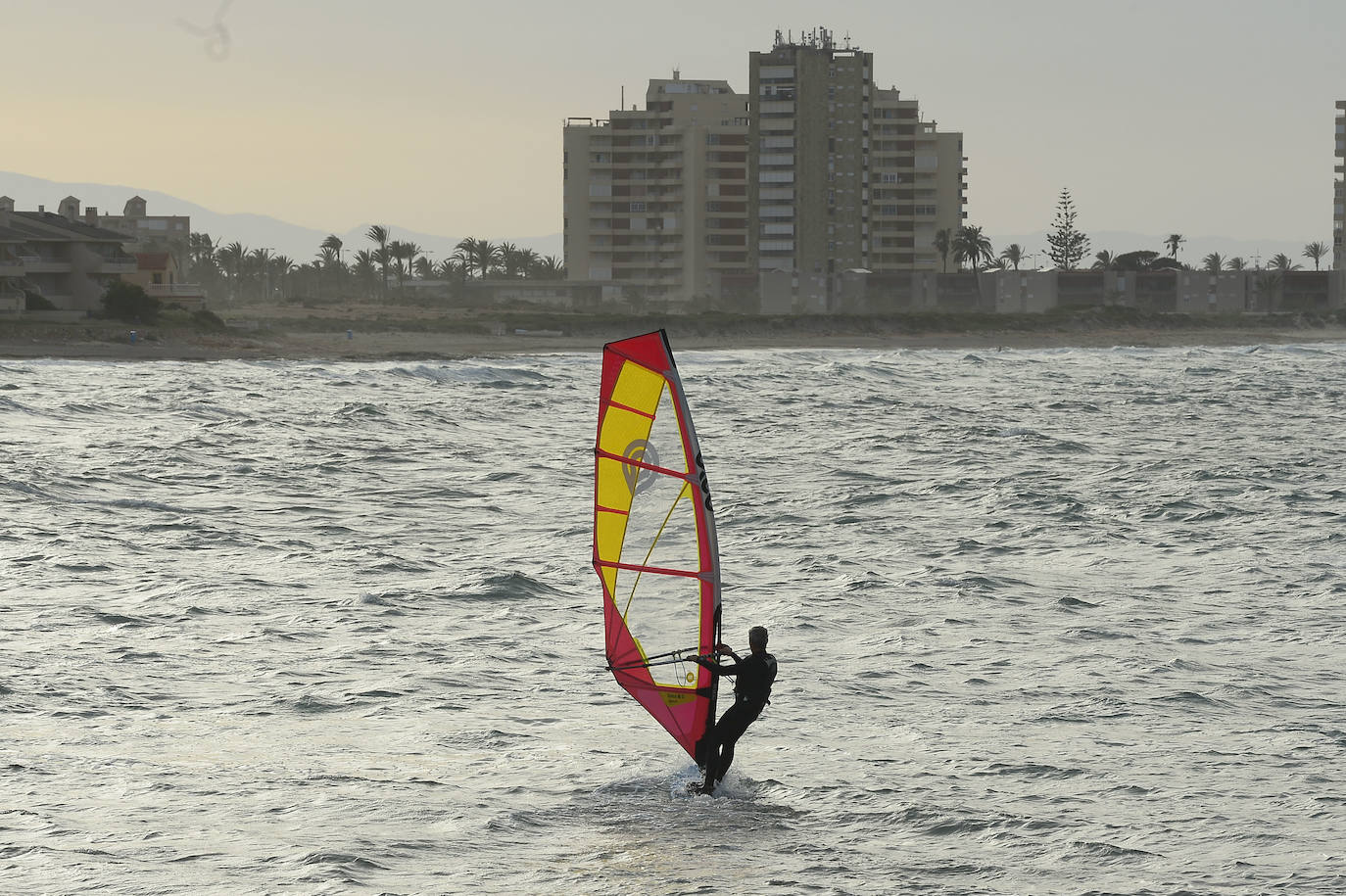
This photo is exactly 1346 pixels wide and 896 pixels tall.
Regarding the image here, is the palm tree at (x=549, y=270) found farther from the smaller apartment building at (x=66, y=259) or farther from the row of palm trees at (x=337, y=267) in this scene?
the smaller apartment building at (x=66, y=259)

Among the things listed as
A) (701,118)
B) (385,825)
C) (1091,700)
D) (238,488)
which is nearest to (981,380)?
(238,488)

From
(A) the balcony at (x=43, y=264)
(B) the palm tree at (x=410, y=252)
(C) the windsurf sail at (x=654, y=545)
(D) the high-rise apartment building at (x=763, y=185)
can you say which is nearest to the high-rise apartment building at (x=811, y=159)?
(D) the high-rise apartment building at (x=763, y=185)

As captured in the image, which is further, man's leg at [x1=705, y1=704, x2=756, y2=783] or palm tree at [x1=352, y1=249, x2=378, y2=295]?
palm tree at [x1=352, y1=249, x2=378, y2=295]

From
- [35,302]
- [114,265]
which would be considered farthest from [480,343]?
[35,302]

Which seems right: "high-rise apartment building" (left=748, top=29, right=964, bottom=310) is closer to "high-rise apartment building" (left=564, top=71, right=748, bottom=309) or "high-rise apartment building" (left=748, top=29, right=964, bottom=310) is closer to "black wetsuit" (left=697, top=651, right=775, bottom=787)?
"high-rise apartment building" (left=564, top=71, right=748, bottom=309)

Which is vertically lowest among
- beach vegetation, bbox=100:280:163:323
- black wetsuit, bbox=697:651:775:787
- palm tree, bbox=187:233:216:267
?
black wetsuit, bbox=697:651:775:787

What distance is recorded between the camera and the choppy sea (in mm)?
13070

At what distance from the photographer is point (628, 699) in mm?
18125

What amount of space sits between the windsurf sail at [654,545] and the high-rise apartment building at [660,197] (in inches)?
6606

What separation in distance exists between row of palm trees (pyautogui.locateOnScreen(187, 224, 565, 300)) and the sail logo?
154 meters

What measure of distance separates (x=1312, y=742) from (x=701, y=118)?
7336 inches

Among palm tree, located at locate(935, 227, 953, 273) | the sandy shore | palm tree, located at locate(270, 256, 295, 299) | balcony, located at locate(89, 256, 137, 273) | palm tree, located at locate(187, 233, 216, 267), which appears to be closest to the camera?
the sandy shore

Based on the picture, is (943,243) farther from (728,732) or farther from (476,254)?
(728,732)

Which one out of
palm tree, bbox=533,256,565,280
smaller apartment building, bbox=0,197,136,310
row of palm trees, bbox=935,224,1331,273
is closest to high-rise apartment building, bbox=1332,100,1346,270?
row of palm trees, bbox=935,224,1331,273
